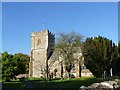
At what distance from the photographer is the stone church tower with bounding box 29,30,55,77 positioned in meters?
52.6

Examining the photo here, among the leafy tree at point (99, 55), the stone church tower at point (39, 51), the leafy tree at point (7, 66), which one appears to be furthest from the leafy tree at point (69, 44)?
the stone church tower at point (39, 51)

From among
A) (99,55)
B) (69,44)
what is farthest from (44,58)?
(99,55)

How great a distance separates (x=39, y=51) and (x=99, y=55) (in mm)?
20196

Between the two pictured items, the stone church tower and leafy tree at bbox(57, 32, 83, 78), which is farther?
the stone church tower

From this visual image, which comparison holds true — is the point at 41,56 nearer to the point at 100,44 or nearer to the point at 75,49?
the point at 75,49

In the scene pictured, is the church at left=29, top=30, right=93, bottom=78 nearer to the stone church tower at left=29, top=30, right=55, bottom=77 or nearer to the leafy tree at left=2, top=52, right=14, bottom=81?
the stone church tower at left=29, top=30, right=55, bottom=77

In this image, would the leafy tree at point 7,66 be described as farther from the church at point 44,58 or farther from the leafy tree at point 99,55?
the church at point 44,58

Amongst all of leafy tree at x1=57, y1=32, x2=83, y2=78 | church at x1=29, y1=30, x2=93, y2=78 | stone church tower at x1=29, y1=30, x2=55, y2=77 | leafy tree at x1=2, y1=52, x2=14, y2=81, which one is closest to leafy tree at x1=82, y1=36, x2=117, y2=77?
leafy tree at x1=57, y1=32, x2=83, y2=78

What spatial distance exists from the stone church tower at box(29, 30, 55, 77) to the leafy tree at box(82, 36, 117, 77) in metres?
15.6

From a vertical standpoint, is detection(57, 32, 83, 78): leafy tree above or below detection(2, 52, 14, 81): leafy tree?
above

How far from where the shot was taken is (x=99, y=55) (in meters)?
36.0

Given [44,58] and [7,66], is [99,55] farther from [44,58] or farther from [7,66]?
[44,58]

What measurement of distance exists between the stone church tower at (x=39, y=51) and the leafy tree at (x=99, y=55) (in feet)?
51.3

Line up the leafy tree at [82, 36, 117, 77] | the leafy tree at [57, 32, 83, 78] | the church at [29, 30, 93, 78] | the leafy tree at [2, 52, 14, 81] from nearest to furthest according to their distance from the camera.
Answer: the leafy tree at [2, 52, 14, 81] → the leafy tree at [82, 36, 117, 77] → the leafy tree at [57, 32, 83, 78] → the church at [29, 30, 93, 78]
